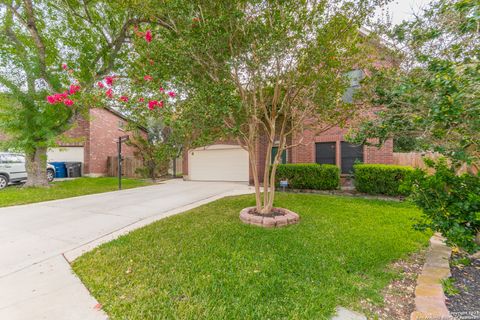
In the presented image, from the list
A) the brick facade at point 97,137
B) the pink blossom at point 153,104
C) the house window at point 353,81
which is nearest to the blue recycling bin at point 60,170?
the brick facade at point 97,137

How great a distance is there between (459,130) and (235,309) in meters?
2.73

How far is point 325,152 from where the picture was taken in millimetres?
9336

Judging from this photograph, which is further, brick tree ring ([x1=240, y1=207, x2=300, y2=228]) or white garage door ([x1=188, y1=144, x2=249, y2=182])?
white garage door ([x1=188, y1=144, x2=249, y2=182])

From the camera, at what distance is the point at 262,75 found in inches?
176

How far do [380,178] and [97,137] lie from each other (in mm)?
16271

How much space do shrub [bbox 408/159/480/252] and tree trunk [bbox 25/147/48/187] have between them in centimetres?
1263

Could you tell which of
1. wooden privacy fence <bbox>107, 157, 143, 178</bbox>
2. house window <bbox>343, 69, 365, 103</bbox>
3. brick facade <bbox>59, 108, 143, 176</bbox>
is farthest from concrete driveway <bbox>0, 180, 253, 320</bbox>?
brick facade <bbox>59, 108, 143, 176</bbox>

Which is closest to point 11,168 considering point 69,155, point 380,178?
point 69,155

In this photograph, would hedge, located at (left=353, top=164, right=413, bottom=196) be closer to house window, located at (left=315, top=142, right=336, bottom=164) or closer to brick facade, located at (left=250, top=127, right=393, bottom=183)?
brick facade, located at (left=250, top=127, right=393, bottom=183)

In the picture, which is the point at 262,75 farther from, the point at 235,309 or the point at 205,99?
the point at 235,309

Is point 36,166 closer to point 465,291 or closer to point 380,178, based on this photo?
point 465,291

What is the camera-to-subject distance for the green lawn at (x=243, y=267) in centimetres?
213

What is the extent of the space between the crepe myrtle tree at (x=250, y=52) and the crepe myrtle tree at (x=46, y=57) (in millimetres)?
5988

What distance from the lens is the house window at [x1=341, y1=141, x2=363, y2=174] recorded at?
8.73 meters
